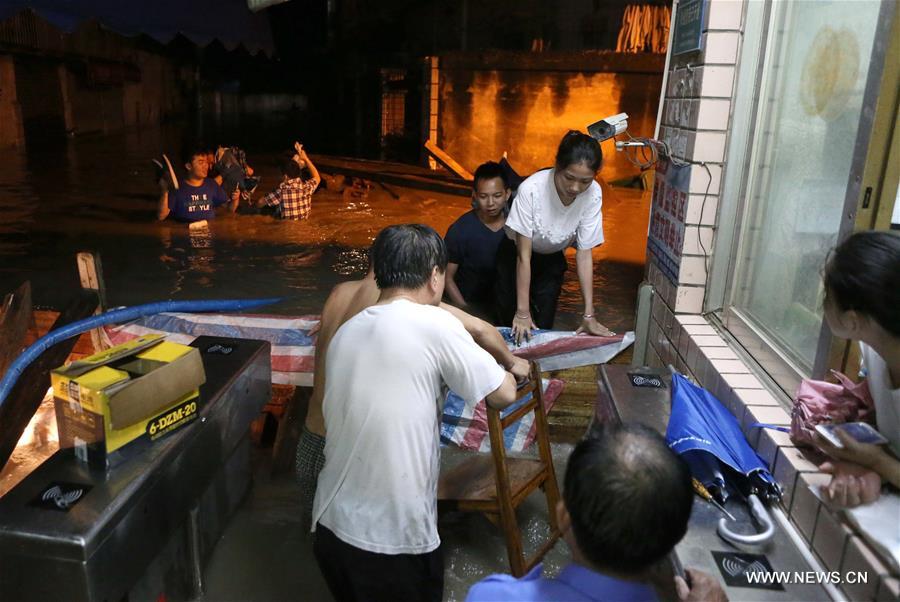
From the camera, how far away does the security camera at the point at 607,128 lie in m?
3.84

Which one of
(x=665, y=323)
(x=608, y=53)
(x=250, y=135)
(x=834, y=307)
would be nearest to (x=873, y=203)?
(x=834, y=307)

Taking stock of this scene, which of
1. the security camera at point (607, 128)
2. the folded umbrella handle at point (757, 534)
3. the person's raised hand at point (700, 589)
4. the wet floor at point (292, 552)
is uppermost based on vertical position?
the security camera at point (607, 128)

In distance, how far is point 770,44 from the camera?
3.14m

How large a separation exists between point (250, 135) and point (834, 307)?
21328mm

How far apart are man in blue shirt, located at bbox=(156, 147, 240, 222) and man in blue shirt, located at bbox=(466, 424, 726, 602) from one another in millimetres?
7756

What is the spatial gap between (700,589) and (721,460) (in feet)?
2.24

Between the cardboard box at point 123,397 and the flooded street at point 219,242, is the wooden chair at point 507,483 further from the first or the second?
the flooded street at point 219,242

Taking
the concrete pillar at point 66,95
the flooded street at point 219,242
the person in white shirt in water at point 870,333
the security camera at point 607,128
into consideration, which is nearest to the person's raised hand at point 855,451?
the person in white shirt in water at point 870,333

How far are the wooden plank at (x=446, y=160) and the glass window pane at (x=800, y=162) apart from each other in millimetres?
8469

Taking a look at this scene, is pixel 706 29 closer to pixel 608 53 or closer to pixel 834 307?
pixel 834 307

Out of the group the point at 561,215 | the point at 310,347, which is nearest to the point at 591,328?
the point at 561,215

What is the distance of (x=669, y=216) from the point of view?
3771 millimetres

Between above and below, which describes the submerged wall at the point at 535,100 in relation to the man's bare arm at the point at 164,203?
above

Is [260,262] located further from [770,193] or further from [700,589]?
[700,589]
